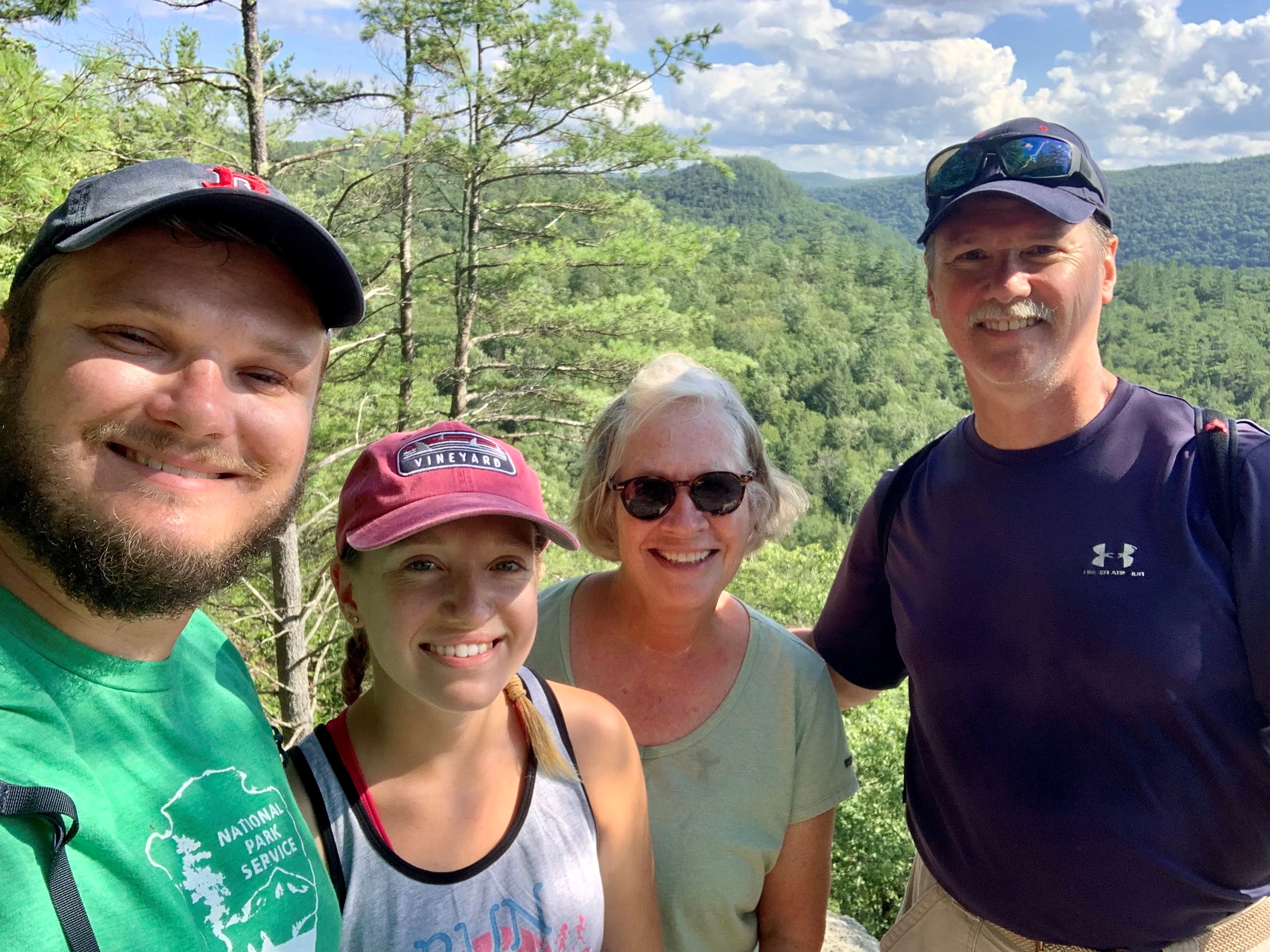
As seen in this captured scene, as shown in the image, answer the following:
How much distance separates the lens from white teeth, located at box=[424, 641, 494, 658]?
57.6 inches

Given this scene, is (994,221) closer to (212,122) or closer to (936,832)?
(936,832)

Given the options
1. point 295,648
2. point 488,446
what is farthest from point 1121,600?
point 295,648

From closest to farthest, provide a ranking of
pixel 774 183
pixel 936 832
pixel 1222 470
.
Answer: pixel 1222 470 < pixel 936 832 < pixel 774 183

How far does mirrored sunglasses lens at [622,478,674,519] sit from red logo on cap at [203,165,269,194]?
3.74 feet

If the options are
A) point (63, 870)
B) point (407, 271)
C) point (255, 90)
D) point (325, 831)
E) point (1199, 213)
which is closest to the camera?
point (63, 870)

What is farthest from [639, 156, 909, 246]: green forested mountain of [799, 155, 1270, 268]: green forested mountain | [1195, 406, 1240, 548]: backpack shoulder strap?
[1195, 406, 1240, 548]: backpack shoulder strap

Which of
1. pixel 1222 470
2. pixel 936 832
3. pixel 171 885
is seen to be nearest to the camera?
pixel 171 885

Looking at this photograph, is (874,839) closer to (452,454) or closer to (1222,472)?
(1222,472)

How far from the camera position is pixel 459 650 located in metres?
1.46

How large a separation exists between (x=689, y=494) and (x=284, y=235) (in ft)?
3.82

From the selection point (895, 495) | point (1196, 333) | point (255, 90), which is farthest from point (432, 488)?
point (1196, 333)

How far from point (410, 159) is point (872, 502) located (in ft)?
27.9

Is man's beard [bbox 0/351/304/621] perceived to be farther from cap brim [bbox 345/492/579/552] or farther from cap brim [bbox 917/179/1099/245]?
cap brim [bbox 917/179/1099/245]

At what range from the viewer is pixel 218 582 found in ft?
3.92
